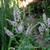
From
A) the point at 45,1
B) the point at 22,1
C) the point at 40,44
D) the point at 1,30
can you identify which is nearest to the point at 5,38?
the point at 1,30

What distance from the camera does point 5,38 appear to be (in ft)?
9.19

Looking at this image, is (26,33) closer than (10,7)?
Yes

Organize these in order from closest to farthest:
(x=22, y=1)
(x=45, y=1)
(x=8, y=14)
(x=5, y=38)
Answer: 1. (x=5, y=38)
2. (x=8, y=14)
3. (x=22, y=1)
4. (x=45, y=1)

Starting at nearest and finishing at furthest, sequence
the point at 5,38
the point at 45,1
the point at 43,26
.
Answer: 1. the point at 43,26
2. the point at 5,38
3. the point at 45,1

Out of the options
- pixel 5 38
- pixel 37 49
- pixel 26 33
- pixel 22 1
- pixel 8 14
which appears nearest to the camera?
pixel 26 33

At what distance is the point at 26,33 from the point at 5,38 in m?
0.71

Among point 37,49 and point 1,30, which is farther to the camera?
point 1,30

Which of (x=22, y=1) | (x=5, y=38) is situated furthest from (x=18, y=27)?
(x=22, y=1)

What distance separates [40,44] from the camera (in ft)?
8.37

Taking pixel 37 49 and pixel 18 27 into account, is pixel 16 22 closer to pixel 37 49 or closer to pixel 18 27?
pixel 18 27

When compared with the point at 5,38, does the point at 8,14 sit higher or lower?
higher

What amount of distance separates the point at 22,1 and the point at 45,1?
531 millimetres

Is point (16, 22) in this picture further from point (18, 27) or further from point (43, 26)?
point (43, 26)

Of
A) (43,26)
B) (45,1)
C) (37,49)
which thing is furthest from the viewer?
(45,1)
